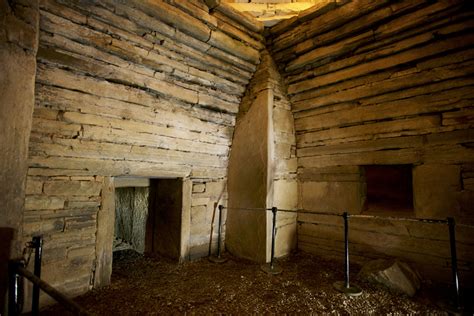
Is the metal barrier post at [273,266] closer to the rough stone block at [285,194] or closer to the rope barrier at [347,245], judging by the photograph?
the rope barrier at [347,245]

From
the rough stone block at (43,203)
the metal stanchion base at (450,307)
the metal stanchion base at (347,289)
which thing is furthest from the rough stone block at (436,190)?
the rough stone block at (43,203)

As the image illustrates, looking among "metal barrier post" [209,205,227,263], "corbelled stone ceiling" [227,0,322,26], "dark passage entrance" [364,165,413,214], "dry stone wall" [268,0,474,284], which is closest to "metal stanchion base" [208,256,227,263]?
"metal barrier post" [209,205,227,263]

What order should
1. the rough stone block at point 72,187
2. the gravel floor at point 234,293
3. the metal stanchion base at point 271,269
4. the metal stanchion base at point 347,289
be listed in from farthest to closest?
the metal stanchion base at point 271,269 → the metal stanchion base at point 347,289 → the rough stone block at point 72,187 → the gravel floor at point 234,293

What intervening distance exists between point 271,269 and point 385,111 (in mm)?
2960

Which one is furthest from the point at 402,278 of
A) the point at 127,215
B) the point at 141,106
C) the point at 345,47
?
the point at 127,215

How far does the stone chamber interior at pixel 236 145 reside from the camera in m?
3.02

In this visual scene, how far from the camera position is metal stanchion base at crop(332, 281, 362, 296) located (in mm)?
3301

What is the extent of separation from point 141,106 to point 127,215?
3037mm

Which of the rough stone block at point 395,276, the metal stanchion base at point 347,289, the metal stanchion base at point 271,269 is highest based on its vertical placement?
the rough stone block at point 395,276

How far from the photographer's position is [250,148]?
475cm

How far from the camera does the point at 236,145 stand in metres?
5.02

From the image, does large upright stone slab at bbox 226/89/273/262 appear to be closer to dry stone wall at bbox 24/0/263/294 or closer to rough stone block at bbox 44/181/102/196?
dry stone wall at bbox 24/0/263/294

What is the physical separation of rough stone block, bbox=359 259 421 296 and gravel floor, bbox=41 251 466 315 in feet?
0.32

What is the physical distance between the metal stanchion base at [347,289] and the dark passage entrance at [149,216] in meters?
2.51
